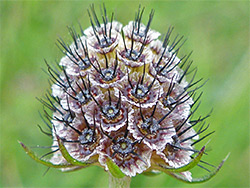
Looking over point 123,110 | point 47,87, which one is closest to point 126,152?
point 123,110

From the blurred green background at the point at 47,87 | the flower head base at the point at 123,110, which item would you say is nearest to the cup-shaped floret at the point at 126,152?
the flower head base at the point at 123,110

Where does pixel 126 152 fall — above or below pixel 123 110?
below

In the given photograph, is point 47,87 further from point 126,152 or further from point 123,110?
point 126,152

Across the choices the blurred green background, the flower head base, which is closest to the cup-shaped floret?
the flower head base

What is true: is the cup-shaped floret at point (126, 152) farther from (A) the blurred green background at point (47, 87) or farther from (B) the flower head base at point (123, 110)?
(A) the blurred green background at point (47, 87)

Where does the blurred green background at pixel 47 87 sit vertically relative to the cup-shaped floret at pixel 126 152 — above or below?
above

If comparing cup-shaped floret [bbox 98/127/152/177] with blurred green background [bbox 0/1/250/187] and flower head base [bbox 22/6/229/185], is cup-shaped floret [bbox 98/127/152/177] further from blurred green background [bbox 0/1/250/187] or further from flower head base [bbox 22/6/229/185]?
blurred green background [bbox 0/1/250/187]
